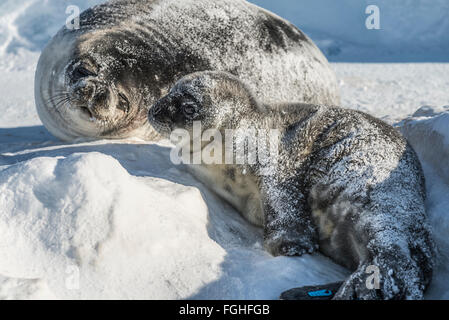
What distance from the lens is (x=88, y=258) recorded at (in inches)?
83.6

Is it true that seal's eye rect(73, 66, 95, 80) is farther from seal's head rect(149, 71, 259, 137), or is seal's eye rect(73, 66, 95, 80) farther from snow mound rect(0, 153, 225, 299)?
snow mound rect(0, 153, 225, 299)

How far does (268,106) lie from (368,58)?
6143 millimetres

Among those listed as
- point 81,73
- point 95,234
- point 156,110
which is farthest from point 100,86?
point 95,234

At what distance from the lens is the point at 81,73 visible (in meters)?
3.75

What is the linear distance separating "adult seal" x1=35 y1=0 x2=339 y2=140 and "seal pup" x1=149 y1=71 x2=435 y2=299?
91 cm

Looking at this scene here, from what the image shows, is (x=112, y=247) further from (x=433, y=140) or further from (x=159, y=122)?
(x=433, y=140)

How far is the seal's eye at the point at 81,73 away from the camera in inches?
147

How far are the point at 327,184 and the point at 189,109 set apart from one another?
82 centimetres

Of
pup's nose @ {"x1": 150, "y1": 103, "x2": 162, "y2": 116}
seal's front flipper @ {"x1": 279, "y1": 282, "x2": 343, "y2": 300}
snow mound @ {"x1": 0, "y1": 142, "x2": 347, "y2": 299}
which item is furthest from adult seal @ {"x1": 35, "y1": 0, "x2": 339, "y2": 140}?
seal's front flipper @ {"x1": 279, "y1": 282, "x2": 343, "y2": 300}

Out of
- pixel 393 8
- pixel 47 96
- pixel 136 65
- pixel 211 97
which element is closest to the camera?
pixel 211 97

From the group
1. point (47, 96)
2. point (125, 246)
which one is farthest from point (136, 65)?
point (125, 246)

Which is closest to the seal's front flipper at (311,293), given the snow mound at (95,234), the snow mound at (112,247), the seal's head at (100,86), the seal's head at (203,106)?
the snow mound at (112,247)

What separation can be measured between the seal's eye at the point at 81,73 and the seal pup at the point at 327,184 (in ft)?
3.20
